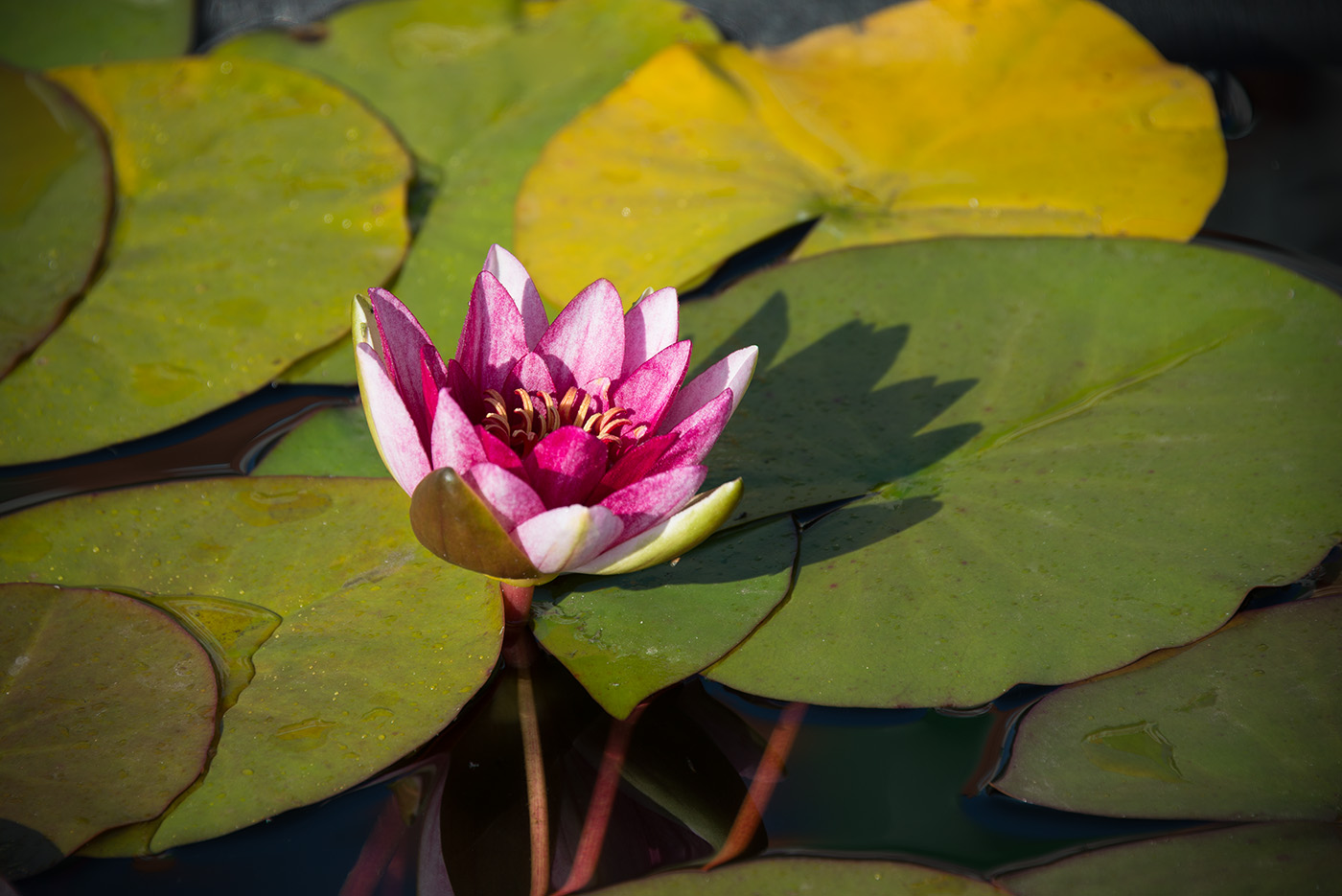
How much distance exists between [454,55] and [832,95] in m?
1.03


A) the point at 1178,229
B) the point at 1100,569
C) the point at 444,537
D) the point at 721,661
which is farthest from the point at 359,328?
the point at 1178,229

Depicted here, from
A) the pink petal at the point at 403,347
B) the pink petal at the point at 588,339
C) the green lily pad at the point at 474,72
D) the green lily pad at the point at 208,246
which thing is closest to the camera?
the pink petal at the point at 403,347

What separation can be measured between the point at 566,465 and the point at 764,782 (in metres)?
0.59

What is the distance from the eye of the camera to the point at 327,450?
171 centimetres

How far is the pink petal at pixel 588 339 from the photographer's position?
135 centimetres

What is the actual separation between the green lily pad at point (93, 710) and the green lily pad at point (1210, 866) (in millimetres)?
1129

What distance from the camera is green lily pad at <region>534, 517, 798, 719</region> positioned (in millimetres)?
1381

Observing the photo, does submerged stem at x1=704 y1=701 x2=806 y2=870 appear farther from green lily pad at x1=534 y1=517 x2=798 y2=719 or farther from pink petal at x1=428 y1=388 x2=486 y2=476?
pink petal at x1=428 y1=388 x2=486 y2=476

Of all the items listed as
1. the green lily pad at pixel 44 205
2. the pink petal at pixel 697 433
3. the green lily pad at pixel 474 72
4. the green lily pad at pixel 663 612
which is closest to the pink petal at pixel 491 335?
the pink petal at pixel 697 433

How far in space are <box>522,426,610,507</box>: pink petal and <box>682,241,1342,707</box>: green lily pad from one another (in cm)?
39

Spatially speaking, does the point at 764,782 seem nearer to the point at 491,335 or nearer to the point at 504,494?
the point at 504,494

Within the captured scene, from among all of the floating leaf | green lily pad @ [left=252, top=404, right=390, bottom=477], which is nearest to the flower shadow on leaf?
the floating leaf

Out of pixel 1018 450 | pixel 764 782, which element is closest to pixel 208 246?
pixel 764 782

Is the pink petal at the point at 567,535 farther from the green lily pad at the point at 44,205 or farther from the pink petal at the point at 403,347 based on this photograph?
the green lily pad at the point at 44,205
